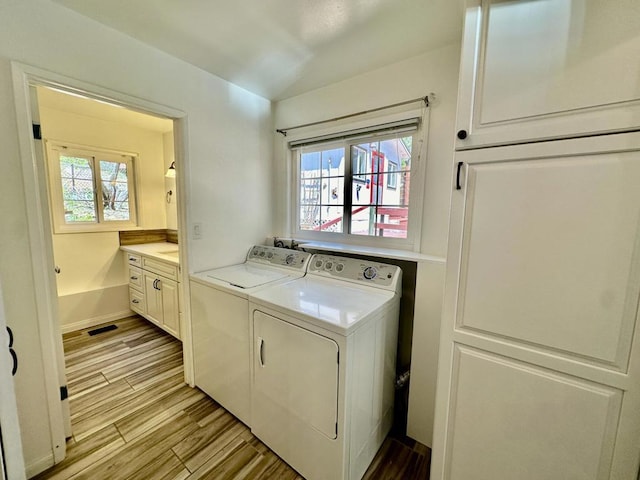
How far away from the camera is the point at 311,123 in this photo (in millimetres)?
2182

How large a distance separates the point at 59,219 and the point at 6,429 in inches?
126

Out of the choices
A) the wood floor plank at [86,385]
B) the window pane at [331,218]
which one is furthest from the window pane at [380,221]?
the wood floor plank at [86,385]

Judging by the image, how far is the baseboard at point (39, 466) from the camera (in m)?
1.34

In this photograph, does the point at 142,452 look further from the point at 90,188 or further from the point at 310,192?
the point at 90,188

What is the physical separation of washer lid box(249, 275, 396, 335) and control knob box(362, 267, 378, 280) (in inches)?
2.8

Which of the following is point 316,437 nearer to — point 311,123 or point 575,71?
point 575,71

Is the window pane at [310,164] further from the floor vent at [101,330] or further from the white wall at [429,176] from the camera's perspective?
the floor vent at [101,330]

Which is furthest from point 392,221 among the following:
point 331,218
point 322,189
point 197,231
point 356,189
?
point 197,231

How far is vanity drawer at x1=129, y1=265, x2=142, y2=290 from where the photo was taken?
2.99 m

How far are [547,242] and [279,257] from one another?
169cm

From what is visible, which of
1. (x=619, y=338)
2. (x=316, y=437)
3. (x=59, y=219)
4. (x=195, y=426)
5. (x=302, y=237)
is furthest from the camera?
(x=59, y=219)

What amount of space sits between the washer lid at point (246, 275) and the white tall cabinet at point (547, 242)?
118cm

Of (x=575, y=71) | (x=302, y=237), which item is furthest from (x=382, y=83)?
A: (x=302, y=237)

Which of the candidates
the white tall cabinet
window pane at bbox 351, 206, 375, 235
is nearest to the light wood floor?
the white tall cabinet
